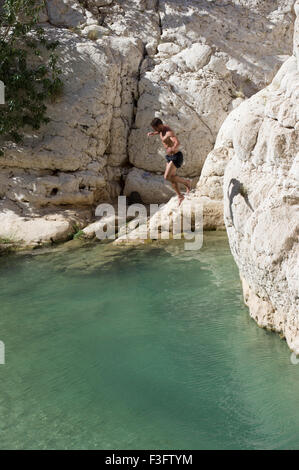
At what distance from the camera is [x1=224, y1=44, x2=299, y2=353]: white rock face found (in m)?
6.11

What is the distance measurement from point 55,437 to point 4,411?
2.86 ft

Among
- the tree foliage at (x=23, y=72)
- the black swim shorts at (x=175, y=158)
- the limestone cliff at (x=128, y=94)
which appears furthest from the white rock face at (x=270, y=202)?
the tree foliage at (x=23, y=72)

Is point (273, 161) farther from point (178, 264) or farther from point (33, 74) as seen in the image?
point (33, 74)

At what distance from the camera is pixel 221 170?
12914 millimetres

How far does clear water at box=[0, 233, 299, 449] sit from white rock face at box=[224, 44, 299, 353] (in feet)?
2.53

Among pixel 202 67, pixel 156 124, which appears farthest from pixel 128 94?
pixel 156 124

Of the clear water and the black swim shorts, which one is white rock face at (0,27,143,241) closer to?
the clear water

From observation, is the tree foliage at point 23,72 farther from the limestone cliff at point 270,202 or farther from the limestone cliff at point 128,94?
the limestone cliff at point 270,202

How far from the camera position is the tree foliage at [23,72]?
44.0ft

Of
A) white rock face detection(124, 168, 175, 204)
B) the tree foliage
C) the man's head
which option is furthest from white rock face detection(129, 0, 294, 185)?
the man's head

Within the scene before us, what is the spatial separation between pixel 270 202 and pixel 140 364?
107 inches

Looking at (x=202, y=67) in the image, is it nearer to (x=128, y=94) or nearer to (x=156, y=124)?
(x=128, y=94)
